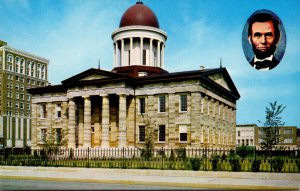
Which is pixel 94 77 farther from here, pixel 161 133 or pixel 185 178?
pixel 185 178

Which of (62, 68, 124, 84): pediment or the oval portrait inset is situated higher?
(62, 68, 124, 84): pediment

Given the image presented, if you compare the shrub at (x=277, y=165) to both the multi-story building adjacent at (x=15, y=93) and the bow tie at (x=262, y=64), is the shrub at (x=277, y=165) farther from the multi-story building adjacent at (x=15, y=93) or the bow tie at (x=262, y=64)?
the multi-story building adjacent at (x=15, y=93)

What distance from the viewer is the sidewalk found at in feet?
59.9

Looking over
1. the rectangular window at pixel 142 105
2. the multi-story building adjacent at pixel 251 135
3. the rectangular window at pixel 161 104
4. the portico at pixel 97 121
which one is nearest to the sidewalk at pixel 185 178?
the portico at pixel 97 121

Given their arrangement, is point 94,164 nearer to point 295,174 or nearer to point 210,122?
point 295,174

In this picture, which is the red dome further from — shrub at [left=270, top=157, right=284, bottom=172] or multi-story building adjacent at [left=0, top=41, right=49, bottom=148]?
multi-story building adjacent at [left=0, top=41, right=49, bottom=148]

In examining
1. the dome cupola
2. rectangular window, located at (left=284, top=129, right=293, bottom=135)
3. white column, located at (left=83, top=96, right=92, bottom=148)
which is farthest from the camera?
rectangular window, located at (left=284, top=129, right=293, bottom=135)

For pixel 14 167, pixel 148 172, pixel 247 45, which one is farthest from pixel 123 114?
pixel 247 45

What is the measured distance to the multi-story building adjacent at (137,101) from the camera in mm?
46031

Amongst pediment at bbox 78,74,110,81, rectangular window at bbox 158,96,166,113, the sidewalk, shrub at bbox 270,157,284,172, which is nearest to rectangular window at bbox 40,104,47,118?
pediment at bbox 78,74,110,81

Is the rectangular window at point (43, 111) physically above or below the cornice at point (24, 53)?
below

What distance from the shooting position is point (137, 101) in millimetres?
49281

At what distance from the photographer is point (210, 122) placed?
165 ft

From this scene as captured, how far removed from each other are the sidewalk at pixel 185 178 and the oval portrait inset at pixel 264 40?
28.4 ft
